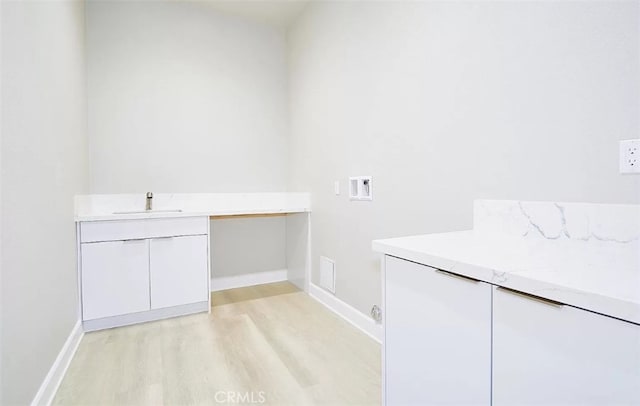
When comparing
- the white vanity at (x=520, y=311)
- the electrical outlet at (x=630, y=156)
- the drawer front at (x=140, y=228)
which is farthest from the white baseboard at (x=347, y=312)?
the electrical outlet at (x=630, y=156)

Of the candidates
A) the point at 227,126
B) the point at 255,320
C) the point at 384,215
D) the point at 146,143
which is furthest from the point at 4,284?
the point at 227,126

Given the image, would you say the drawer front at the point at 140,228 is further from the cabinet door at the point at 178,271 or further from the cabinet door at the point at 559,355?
the cabinet door at the point at 559,355

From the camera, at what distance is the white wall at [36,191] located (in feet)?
3.84

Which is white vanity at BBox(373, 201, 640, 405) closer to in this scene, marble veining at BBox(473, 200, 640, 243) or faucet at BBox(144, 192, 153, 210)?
marble veining at BBox(473, 200, 640, 243)

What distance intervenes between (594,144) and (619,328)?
0.76 meters

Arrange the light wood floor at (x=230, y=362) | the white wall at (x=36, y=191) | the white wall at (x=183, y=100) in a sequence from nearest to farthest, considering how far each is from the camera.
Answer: the white wall at (x=36, y=191)
the light wood floor at (x=230, y=362)
the white wall at (x=183, y=100)

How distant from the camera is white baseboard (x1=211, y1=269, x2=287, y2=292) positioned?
10.5 feet

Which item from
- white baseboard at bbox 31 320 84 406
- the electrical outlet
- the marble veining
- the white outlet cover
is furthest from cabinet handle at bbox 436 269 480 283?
white baseboard at bbox 31 320 84 406

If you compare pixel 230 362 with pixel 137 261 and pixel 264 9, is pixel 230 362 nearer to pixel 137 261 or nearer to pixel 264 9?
pixel 137 261

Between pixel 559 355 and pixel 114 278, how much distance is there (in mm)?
2571

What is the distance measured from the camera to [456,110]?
62.4 inches

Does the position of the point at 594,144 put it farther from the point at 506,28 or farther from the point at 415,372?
the point at 415,372

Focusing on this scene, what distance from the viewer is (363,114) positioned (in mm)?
2232

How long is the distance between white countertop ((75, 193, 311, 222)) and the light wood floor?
0.82 meters
